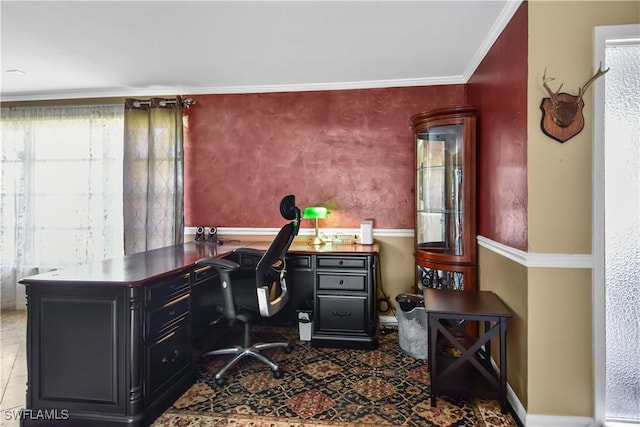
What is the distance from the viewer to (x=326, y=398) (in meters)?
2.19

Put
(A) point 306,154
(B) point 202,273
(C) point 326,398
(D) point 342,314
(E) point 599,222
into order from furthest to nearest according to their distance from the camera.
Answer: (A) point 306,154, (D) point 342,314, (B) point 202,273, (C) point 326,398, (E) point 599,222

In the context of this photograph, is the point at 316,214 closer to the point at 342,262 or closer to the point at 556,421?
the point at 342,262

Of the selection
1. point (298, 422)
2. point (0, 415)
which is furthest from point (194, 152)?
point (298, 422)

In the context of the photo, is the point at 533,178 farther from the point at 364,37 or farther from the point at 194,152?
the point at 194,152

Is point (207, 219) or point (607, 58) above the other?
point (607, 58)

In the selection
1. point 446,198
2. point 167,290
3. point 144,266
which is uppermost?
point 446,198

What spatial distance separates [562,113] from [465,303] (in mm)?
1186

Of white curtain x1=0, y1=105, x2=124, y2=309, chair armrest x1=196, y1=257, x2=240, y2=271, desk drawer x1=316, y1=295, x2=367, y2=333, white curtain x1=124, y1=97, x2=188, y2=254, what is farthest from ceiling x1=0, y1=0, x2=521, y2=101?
desk drawer x1=316, y1=295, x2=367, y2=333

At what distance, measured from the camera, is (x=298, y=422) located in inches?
77.1

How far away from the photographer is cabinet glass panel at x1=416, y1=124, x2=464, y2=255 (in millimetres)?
2830

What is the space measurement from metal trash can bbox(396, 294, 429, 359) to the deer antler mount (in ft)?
5.16

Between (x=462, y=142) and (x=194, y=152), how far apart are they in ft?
8.82

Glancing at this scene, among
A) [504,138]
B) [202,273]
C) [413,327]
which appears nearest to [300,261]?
[202,273]

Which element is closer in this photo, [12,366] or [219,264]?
[219,264]
